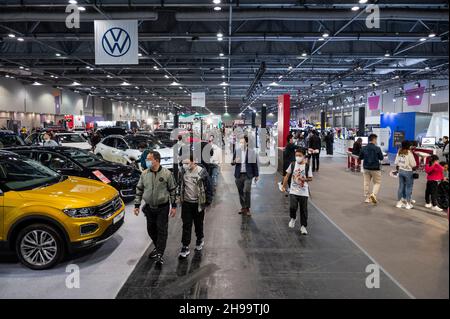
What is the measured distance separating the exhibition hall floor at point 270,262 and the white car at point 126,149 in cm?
594

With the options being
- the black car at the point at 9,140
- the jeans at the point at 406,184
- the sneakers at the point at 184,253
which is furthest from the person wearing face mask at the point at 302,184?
the black car at the point at 9,140

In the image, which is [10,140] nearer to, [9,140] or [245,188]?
[9,140]

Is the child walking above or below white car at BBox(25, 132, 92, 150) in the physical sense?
below

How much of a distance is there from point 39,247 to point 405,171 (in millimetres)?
8124

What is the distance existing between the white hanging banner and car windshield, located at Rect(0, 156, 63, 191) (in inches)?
160

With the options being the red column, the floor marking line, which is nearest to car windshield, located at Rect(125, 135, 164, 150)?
the red column

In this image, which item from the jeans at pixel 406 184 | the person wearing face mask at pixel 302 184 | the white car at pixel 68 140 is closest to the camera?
the person wearing face mask at pixel 302 184

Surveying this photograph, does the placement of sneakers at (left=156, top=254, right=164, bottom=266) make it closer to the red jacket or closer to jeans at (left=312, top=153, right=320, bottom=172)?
the red jacket

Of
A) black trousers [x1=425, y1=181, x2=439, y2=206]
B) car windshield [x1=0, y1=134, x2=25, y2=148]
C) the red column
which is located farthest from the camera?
the red column

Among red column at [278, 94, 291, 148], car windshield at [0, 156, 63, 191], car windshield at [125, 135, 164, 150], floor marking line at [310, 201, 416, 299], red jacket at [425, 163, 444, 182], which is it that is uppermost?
red column at [278, 94, 291, 148]

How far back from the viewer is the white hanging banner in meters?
9.46

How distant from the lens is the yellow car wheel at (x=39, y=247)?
5148mm

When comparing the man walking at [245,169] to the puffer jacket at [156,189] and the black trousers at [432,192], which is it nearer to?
the puffer jacket at [156,189]

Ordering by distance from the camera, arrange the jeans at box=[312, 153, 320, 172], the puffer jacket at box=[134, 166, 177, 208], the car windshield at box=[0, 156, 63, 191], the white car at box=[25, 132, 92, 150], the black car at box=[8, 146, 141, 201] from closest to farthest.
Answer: the puffer jacket at box=[134, 166, 177, 208], the car windshield at box=[0, 156, 63, 191], the black car at box=[8, 146, 141, 201], the jeans at box=[312, 153, 320, 172], the white car at box=[25, 132, 92, 150]
